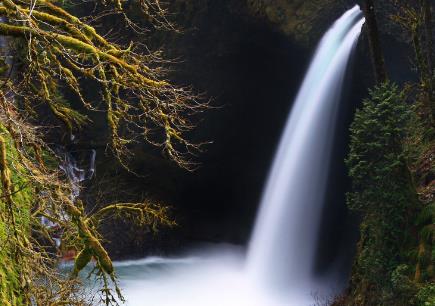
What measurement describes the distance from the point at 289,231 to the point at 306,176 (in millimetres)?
1701

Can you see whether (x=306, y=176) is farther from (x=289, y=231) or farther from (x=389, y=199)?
(x=389, y=199)

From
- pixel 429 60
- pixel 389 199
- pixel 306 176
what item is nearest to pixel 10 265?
pixel 389 199

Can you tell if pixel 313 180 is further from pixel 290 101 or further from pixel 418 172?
pixel 418 172

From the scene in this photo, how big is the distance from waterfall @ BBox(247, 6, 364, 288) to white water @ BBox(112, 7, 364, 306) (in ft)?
0.08

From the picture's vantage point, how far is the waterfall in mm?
14898

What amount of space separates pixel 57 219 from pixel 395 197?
5.78m

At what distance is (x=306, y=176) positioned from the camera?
15.3m

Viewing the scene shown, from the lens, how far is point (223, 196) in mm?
18703

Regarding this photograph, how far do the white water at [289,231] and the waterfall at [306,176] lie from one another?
0.02 metres

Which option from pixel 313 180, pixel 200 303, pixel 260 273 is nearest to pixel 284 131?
pixel 313 180

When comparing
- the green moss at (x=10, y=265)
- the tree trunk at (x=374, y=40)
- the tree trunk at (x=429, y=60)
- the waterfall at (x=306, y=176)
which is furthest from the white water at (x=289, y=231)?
the green moss at (x=10, y=265)

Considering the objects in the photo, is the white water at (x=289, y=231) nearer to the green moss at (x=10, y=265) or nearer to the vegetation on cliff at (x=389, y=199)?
the vegetation on cliff at (x=389, y=199)

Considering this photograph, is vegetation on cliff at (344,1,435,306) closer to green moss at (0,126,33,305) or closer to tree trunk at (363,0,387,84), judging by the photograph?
tree trunk at (363,0,387,84)

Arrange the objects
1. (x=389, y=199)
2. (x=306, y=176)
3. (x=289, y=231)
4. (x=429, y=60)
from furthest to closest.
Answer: (x=306, y=176) < (x=289, y=231) < (x=429, y=60) < (x=389, y=199)
